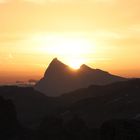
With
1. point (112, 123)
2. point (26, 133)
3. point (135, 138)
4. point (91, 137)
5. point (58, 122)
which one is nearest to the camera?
point (135, 138)

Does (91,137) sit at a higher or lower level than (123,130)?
lower

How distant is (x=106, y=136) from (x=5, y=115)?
97.2 metres

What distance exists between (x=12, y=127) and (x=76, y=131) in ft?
110

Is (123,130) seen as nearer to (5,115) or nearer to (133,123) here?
(133,123)

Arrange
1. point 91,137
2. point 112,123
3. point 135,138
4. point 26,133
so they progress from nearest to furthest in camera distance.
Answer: point 135,138 → point 112,123 → point 91,137 → point 26,133

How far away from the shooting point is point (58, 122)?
13988cm

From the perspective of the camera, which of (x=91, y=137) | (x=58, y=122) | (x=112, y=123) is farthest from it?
(x=58, y=122)

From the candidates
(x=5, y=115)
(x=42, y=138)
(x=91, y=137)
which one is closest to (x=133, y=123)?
(x=91, y=137)

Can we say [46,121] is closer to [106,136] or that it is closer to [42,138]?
[42,138]

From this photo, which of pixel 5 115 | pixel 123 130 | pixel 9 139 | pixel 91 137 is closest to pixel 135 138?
pixel 123 130

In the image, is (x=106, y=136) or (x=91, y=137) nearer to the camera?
(x=106, y=136)

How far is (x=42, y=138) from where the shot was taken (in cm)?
13475

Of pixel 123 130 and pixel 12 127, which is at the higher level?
pixel 123 130

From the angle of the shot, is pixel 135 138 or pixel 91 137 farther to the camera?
pixel 91 137
